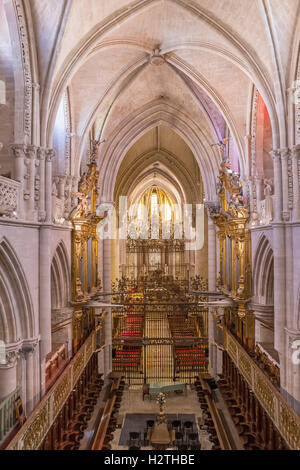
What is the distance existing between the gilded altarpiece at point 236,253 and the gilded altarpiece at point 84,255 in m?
5.09

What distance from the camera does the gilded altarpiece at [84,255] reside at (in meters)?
12.9

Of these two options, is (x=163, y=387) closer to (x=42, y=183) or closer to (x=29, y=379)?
(x=29, y=379)

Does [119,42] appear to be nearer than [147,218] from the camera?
Yes

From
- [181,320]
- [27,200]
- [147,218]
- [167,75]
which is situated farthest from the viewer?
[147,218]

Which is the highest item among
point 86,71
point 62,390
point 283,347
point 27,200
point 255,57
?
point 86,71

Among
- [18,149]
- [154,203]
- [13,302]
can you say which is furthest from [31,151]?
[154,203]

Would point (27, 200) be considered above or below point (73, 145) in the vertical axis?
below

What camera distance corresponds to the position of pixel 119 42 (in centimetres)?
1203

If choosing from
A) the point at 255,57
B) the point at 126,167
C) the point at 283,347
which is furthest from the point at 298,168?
the point at 126,167

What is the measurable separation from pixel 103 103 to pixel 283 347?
35.2 feet

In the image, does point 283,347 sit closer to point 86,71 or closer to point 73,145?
point 73,145

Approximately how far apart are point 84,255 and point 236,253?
5.74 metres

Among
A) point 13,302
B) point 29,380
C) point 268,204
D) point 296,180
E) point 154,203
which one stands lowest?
point 29,380

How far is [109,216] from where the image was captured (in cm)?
1761
